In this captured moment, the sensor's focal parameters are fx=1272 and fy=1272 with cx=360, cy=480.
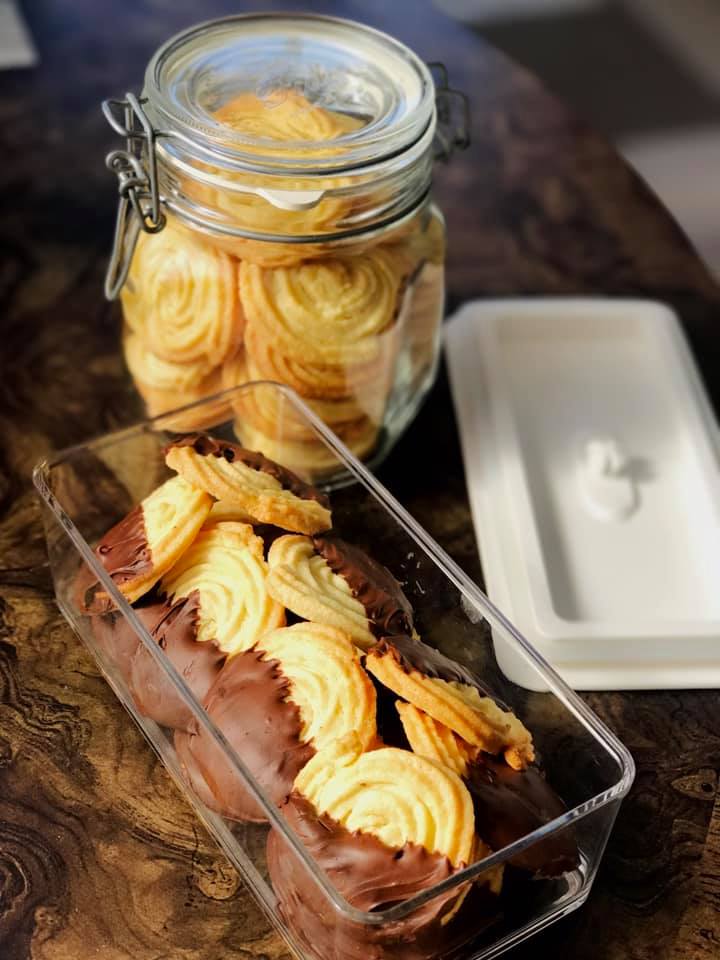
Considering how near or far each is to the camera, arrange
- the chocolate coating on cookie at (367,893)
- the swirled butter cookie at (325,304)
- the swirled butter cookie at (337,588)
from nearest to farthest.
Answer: the chocolate coating on cookie at (367,893)
the swirled butter cookie at (337,588)
the swirled butter cookie at (325,304)

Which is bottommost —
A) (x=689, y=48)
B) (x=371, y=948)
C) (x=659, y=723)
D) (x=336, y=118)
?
(x=689, y=48)

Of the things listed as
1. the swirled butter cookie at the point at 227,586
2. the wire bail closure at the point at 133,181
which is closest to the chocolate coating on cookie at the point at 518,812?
the swirled butter cookie at the point at 227,586

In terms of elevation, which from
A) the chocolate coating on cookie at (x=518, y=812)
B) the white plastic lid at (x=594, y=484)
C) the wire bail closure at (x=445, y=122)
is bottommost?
the white plastic lid at (x=594, y=484)

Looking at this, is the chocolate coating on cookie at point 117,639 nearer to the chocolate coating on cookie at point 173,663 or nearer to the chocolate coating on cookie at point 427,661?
the chocolate coating on cookie at point 173,663

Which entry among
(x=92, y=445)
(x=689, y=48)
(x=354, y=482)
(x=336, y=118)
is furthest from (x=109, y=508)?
(x=689, y=48)

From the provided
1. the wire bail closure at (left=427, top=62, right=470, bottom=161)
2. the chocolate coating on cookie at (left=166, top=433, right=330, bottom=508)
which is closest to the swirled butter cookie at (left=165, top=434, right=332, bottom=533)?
the chocolate coating on cookie at (left=166, top=433, right=330, bottom=508)

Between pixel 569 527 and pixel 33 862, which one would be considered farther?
pixel 569 527

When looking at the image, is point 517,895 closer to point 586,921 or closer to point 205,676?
point 586,921
